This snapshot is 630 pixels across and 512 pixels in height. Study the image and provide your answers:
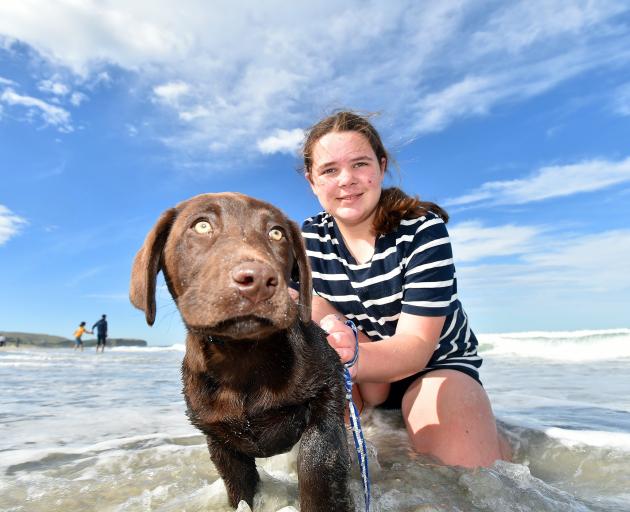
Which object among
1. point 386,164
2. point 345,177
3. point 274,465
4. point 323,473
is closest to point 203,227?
point 323,473

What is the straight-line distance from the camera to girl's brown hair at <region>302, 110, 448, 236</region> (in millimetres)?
4059

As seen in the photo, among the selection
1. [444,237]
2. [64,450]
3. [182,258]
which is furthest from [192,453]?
[444,237]

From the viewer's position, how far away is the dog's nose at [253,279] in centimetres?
207

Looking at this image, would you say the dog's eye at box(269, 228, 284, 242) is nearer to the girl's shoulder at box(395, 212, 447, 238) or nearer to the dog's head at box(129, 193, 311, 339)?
the dog's head at box(129, 193, 311, 339)

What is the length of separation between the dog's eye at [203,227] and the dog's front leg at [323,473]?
3.57 ft

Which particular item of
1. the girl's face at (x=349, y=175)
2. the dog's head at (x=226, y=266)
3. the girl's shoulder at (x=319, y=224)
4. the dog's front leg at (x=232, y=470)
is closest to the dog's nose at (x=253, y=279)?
the dog's head at (x=226, y=266)

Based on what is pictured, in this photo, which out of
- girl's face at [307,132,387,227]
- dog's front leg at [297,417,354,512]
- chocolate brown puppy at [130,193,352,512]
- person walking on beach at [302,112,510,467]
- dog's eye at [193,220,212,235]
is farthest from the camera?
girl's face at [307,132,387,227]

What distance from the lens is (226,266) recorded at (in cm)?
217

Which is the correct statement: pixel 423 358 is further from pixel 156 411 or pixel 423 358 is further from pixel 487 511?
pixel 156 411

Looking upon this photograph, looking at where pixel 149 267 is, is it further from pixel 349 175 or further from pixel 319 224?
pixel 319 224

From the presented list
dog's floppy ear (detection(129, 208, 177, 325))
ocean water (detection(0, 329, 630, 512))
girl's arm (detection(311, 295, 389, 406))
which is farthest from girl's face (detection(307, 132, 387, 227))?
ocean water (detection(0, 329, 630, 512))

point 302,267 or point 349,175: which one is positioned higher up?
point 349,175

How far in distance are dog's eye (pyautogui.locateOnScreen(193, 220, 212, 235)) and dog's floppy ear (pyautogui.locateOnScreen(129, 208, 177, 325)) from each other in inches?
9.2

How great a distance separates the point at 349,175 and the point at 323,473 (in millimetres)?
2355
